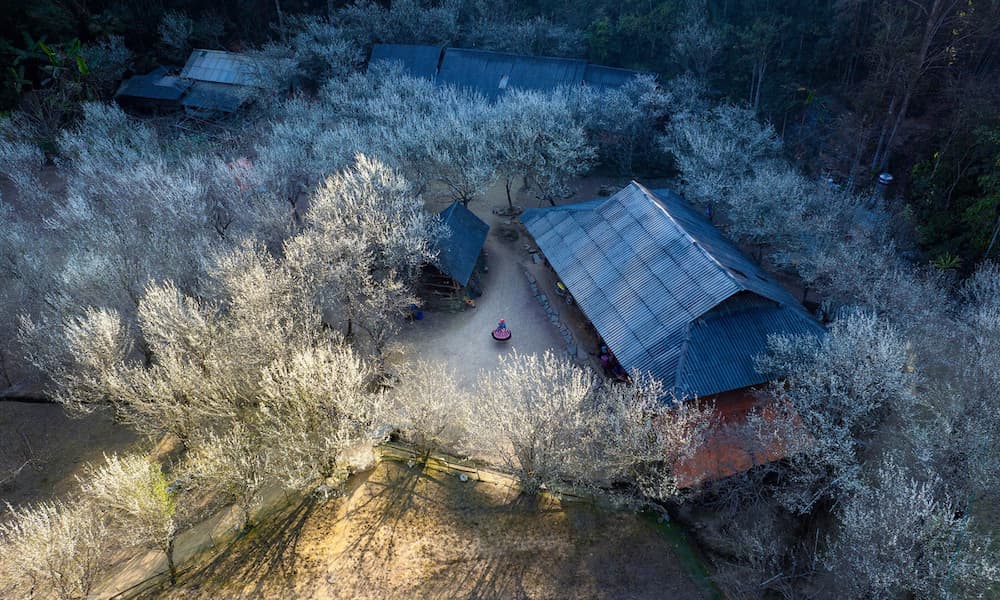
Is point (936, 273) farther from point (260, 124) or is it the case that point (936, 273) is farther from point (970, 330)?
point (260, 124)

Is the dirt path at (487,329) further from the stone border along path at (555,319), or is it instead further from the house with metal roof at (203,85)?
the house with metal roof at (203,85)

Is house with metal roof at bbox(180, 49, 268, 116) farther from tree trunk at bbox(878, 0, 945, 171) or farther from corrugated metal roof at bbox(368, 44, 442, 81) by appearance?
tree trunk at bbox(878, 0, 945, 171)

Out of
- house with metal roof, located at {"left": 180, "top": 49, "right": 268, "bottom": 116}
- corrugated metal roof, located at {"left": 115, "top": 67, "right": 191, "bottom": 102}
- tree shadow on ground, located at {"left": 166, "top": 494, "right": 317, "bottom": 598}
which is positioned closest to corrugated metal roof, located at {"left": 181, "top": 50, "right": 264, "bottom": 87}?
house with metal roof, located at {"left": 180, "top": 49, "right": 268, "bottom": 116}

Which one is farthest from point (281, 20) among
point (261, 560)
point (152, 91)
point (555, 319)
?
point (261, 560)

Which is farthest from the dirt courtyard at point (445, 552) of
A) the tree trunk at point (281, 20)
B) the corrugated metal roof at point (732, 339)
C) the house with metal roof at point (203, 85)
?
the tree trunk at point (281, 20)

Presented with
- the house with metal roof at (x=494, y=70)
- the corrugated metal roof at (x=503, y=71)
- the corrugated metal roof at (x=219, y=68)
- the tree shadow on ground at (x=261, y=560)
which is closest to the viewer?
the tree shadow on ground at (x=261, y=560)
